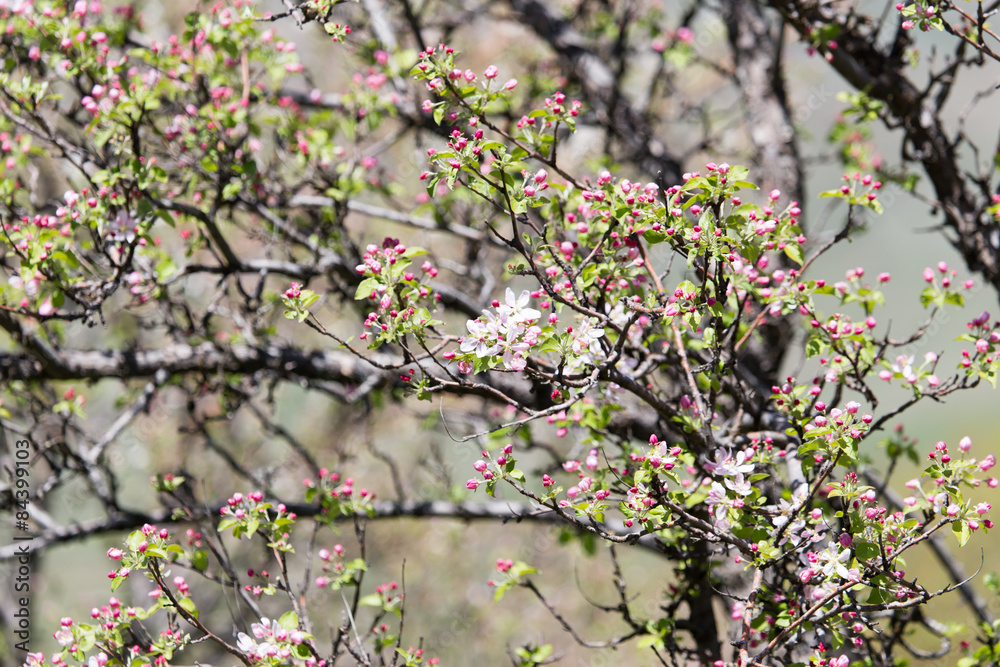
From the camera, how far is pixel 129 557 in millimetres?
2404

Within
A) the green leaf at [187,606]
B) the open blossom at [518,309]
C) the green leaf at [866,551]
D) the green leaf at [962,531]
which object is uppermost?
the open blossom at [518,309]

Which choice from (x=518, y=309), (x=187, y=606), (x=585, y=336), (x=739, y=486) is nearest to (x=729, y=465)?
(x=739, y=486)

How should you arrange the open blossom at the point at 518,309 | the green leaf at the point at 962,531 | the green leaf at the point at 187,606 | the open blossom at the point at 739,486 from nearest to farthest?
the green leaf at the point at 962,531 → the open blossom at the point at 518,309 → the open blossom at the point at 739,486 → the green leaf at the point at 187,606

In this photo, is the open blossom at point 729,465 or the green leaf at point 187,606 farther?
the green leaf at point 187,606

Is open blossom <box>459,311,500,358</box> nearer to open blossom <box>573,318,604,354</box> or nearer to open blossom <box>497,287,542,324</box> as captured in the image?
open blossom <box>497,287,542,324</box>

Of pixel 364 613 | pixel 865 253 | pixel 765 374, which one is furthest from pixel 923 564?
pixel 364 613

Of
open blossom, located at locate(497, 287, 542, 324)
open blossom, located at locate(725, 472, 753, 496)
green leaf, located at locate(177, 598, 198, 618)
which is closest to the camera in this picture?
open blossom, located at locate(497, 287, 542, 324)

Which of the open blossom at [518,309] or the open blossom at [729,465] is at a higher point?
the open blossom at [518,309]

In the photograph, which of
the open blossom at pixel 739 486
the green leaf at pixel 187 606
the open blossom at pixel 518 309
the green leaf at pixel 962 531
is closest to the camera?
the green leaf at pixel 962 531

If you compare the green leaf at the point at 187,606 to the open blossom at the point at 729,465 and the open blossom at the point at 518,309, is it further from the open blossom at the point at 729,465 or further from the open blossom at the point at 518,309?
the open blossom at the point at 729,465

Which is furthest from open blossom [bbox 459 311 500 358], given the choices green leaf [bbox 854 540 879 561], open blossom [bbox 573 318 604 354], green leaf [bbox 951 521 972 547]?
green leaf [bbox 951 521 972 547]

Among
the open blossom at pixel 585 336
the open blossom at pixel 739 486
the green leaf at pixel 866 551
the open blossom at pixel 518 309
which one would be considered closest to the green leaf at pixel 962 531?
the green leaf at pixel 866 551

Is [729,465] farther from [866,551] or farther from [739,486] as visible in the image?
[866,551]

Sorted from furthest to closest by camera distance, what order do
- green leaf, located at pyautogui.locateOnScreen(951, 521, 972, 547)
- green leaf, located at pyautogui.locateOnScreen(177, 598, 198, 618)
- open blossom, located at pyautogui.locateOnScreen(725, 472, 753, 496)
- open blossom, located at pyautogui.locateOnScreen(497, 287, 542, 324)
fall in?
green leaf, located at pyautogui.locateOnScreen(177, 598, 198, 618) < open blossom, located at pyautogui.locateOnScreen(725, 472, 753, 496) < open blossom, located at pyautogui.locateOnScreen(497, 287, 542, 324) < green leaf, located at pyautogui.locateOnScreen(951, 521, 972, 547)
